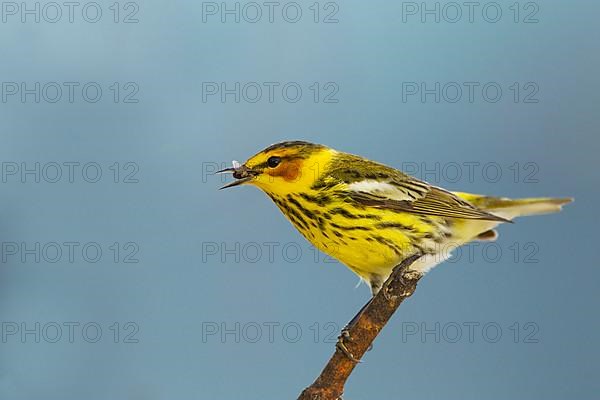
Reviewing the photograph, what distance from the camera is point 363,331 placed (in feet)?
6.36

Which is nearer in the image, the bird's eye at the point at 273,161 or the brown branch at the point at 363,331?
the brown branch at the point at 363,331

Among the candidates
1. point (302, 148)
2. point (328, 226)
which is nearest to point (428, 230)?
point (328, 226)

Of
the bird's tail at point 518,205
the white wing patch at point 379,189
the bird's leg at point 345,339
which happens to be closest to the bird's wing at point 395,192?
the white wing patch at point 379,189

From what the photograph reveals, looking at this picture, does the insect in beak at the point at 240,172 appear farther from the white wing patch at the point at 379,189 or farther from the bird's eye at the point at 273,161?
the white wing patch at the point at 379,189

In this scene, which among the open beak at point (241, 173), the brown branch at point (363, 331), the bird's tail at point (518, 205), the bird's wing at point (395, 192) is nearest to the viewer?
the brown branch at point (363, 331)

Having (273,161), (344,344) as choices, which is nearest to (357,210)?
(273,161)

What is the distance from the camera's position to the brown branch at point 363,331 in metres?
1.88

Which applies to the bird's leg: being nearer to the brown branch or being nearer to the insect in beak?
the brown branch

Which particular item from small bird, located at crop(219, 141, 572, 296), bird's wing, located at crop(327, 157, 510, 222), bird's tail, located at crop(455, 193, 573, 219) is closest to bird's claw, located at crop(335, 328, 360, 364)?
small bird, located at crop(219, 141, 572, 296)

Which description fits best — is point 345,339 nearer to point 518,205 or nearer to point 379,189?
point 379,189

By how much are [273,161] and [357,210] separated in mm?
275

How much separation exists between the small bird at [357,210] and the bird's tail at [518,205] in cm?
22

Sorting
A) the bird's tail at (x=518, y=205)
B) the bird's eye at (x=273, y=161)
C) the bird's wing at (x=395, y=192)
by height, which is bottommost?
the bird's tail at (x=518, y=205)

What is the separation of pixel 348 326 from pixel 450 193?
64cm
